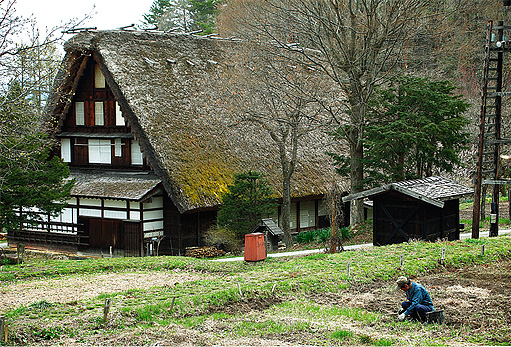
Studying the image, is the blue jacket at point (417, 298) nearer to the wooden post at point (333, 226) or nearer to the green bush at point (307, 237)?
the wooden post at point (333, 226)

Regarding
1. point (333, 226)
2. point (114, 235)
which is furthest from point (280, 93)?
point (333, 226)

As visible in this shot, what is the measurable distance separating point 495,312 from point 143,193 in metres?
17.5

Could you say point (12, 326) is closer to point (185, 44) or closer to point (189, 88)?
point (189, 88)

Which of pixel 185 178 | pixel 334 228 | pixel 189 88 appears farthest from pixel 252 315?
pixel 189 88

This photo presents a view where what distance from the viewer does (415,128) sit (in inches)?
1004

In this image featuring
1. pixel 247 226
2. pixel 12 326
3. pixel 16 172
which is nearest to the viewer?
pixel 12 326

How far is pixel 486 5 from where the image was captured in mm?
40688

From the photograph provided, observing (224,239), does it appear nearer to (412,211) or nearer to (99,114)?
(412,211)

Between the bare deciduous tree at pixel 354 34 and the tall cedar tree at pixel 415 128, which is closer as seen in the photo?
the tall cedar tree at pixel 415 128

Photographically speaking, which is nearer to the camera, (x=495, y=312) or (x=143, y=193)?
(x=495, y=312)

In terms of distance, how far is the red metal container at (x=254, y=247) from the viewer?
18.0m

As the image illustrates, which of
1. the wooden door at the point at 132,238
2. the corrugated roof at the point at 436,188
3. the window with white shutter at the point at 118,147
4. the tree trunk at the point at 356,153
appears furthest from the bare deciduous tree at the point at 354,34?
the wooden door at the point at 132,238

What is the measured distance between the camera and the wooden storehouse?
27.0 m

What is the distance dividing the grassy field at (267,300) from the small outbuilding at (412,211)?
196 cm
